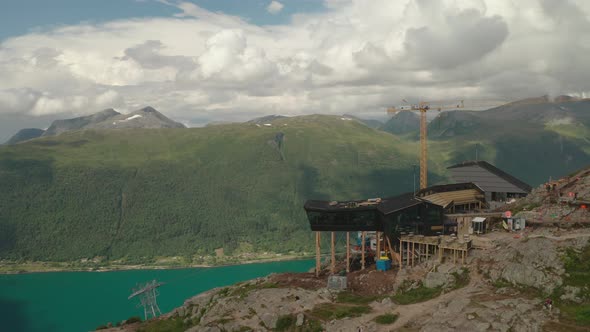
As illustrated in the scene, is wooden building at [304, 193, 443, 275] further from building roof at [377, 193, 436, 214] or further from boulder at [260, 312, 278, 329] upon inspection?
boulder at [260, 312, 278, 329]

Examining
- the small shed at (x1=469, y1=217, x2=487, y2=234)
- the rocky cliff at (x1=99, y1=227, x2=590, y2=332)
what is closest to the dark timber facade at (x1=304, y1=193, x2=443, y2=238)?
the small shed at (x1=469, y1=217, x2=487, y2=234)

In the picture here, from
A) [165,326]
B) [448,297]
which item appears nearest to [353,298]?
[448,297]

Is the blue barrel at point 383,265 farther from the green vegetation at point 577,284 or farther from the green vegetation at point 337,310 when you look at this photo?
the green vegetation at point 577,284

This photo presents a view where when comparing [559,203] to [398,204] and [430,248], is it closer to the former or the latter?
[430,248]

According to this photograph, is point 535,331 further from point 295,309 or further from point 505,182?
point 505,182

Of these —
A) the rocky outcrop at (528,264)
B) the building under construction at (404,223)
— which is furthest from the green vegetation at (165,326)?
the rocky outcrop at (528,264)
